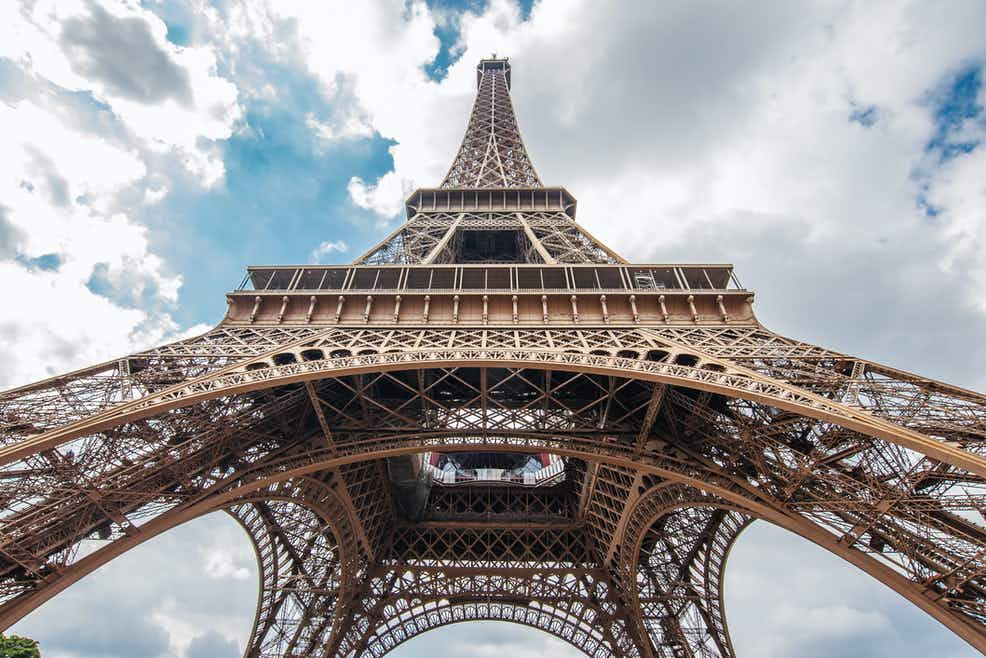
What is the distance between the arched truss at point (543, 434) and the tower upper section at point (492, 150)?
16.8m

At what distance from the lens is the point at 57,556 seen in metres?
9.26

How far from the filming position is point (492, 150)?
111ft

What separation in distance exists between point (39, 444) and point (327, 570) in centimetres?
1678

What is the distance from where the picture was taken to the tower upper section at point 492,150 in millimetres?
30047

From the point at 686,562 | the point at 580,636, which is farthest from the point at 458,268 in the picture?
the point at 580,636

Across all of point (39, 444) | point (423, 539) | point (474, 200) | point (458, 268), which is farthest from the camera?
point (474, 200)

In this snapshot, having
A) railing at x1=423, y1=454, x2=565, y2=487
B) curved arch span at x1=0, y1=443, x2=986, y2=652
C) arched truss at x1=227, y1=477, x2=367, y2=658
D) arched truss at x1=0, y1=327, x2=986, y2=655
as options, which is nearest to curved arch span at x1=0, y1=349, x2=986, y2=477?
arched truss at x1=0, y1=327, x2=986, y2=655

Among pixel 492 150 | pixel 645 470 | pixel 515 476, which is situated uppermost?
pixel 492 150

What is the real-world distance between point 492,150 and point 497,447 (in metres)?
25.4

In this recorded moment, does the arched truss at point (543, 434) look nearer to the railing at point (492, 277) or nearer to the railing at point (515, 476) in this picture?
the railing at point (492, 277)

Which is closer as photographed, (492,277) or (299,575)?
(492,277)

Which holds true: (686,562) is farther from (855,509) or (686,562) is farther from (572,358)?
(572,358)

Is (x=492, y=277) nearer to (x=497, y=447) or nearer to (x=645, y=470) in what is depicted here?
(x=497, y=447)

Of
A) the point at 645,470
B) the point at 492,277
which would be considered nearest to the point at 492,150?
the point at 492,277
